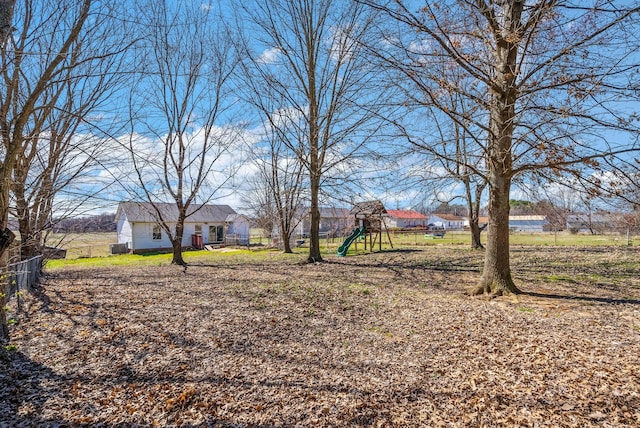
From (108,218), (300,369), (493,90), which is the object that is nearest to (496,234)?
(493,90)

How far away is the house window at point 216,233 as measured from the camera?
30.6 meters

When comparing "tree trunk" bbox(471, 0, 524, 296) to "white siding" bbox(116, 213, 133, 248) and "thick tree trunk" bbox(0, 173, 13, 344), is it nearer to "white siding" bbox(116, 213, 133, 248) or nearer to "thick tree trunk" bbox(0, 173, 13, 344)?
"thick tree trunk" bbox(0, 173, 13, 344)

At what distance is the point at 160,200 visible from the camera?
1400cm

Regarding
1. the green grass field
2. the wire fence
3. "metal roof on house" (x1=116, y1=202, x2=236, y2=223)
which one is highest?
"metal roof on house" (x1=116, y1=202, x2=236, y2=223)

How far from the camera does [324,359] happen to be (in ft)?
13.0

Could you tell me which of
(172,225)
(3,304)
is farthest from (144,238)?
(3,304)

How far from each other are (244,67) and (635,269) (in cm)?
1350

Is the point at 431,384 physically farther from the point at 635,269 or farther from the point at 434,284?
the point at 635,269

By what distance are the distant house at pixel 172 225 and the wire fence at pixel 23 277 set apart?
49.4 feet

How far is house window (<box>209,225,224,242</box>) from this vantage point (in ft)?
100

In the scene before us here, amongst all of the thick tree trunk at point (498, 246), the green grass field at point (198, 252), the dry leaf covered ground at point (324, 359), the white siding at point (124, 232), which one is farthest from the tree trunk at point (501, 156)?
the white siding at point (124, 232)

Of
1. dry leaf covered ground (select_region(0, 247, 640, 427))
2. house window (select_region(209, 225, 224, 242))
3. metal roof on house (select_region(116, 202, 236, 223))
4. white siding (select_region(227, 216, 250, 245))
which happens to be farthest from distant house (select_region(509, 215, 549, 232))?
dry leaf covered ground (select_region(0, 247, 640, 427))

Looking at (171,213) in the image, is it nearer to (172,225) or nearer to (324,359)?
(172,225)

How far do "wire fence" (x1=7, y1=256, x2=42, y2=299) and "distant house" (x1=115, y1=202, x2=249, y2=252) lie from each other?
49.4 ft
